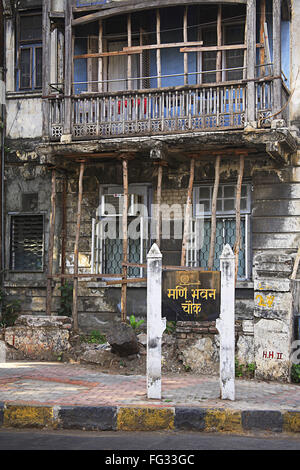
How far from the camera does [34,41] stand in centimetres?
1406

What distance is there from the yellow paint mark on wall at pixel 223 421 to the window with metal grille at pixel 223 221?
538 centimetres

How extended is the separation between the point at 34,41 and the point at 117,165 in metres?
3.45

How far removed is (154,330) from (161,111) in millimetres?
5516

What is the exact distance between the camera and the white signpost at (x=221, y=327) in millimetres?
7781

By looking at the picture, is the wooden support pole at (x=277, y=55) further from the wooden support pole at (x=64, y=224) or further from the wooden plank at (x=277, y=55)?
the wooden support pole at (x=64, y=224)

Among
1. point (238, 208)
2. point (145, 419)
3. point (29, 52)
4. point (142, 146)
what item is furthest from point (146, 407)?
point (29, 52)

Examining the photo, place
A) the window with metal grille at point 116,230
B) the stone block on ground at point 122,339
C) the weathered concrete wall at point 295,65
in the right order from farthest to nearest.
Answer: the window with metal grille at point 116,230, the weathered concrete wall at point 295,65, the stone block on ground at point 122,339

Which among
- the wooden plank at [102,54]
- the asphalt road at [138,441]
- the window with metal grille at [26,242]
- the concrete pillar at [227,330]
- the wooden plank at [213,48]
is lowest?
the asphalt road at [138,441]

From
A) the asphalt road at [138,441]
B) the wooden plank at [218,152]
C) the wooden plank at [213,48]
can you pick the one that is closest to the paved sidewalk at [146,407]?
the asphalt road at [138,441]

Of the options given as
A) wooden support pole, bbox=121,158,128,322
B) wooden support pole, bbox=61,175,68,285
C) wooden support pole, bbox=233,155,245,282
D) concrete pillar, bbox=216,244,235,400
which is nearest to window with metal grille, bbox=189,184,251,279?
wooden support pole, bbox=233,155,245,282

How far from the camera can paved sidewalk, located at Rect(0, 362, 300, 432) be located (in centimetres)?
729

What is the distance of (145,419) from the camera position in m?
7.32

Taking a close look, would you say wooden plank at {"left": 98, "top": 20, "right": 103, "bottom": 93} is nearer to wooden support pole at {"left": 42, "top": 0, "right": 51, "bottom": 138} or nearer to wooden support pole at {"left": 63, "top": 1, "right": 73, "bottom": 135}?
wooden support pole at {"left": 63, "top": 1, "right": 73, "bottom": 135}

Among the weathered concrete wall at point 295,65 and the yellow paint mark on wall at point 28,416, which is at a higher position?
the weathered concrete wall at point 295,65
